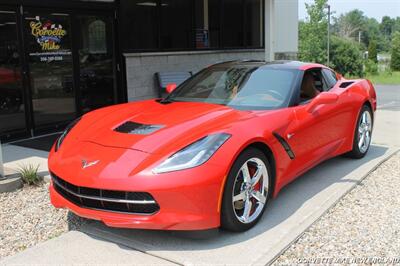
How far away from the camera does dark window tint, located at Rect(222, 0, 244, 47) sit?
40.5 ft

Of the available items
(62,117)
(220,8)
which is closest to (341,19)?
(220,8)

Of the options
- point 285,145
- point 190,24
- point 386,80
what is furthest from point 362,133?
point 386,80

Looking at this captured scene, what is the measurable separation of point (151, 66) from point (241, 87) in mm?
5612

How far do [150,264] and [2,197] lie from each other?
2293mm

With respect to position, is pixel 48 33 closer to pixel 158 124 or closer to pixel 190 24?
pixel 190 24

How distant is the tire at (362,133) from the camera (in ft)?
19.6

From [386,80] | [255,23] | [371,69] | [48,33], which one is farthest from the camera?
[371,69]

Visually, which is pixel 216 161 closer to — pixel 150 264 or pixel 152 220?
pixel 152 220

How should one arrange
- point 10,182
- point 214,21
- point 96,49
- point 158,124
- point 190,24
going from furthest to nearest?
point 214,21
point 190,24
point 96,49
point 10,182
point 158,124

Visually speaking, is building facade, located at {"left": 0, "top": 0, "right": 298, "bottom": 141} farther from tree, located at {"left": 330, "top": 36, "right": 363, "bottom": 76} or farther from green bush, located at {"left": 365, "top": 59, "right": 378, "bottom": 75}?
tree, located at {"left": 330, "top": 36, "right": 363, "bottom": 76}

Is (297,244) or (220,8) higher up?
(220,8)

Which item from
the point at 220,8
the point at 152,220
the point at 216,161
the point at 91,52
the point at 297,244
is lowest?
the point at 297,244

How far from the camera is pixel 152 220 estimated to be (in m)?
3.36

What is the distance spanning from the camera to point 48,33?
8.09 meters
